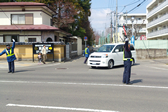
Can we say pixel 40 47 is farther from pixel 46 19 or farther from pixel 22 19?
pixel 46 19

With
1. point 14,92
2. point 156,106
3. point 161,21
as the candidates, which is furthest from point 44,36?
point 161,21

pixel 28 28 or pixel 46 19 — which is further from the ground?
pixel 46 19

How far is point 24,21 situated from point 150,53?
693 inches

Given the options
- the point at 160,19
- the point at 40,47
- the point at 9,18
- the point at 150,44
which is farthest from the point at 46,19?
the point at 160,19

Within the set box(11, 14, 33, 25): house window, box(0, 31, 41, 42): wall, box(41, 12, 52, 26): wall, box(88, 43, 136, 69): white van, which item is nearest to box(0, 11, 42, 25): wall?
box(11, 14, 33, 25): house window

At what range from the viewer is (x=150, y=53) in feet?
77.7

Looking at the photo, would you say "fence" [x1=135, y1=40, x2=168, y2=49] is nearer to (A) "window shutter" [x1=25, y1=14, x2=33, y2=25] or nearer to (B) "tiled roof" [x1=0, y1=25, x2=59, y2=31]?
(B) "tiled roof" [x1=0, y1=25, x2=59, y2=31]

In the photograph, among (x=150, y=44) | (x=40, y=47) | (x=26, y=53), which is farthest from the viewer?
(x=150, y=44)

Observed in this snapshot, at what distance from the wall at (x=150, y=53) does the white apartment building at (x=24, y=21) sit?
11.6 metres

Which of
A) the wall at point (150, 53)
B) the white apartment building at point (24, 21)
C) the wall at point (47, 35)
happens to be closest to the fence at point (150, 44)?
the wall at point (150, 53)

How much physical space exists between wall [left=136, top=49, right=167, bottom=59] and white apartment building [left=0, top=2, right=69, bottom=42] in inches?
459

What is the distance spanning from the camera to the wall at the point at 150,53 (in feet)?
76.9

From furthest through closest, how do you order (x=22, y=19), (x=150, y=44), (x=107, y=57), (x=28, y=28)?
(x=150, y=44)
(x=22, y=19)
(x=28, y=28)
(x=107, y=57)

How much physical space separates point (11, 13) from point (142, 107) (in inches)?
891
